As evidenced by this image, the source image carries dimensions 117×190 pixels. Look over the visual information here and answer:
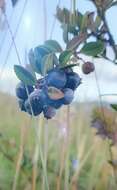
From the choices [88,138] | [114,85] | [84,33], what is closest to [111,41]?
[84,33]

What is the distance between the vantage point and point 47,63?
0.77m

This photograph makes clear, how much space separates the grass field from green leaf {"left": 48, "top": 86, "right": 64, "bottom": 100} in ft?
0.60

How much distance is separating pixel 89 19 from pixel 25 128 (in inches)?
14.9

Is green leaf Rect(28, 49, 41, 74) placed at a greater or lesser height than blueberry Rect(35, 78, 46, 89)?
greater

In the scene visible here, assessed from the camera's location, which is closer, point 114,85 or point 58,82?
point 58,82

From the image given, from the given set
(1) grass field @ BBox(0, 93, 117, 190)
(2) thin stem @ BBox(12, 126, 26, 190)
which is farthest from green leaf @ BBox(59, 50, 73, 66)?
(2) thin stem @ BBox(12, 126, 26, 190)

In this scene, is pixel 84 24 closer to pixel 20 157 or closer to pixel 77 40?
pixel 77 40

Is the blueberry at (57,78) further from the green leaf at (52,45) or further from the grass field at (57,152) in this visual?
the grass field at (57,152)

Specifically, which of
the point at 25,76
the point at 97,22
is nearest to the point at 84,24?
the point at 97,22

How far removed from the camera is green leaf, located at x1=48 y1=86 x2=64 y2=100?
77 cm

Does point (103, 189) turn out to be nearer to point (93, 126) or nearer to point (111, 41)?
point (93, 126)

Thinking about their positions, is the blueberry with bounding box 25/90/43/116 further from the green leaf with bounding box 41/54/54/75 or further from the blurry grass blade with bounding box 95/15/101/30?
the blurry grass blade with bounding box 95/15/101/30

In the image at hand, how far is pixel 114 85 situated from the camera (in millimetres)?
925

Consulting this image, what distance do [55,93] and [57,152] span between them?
26 cm
